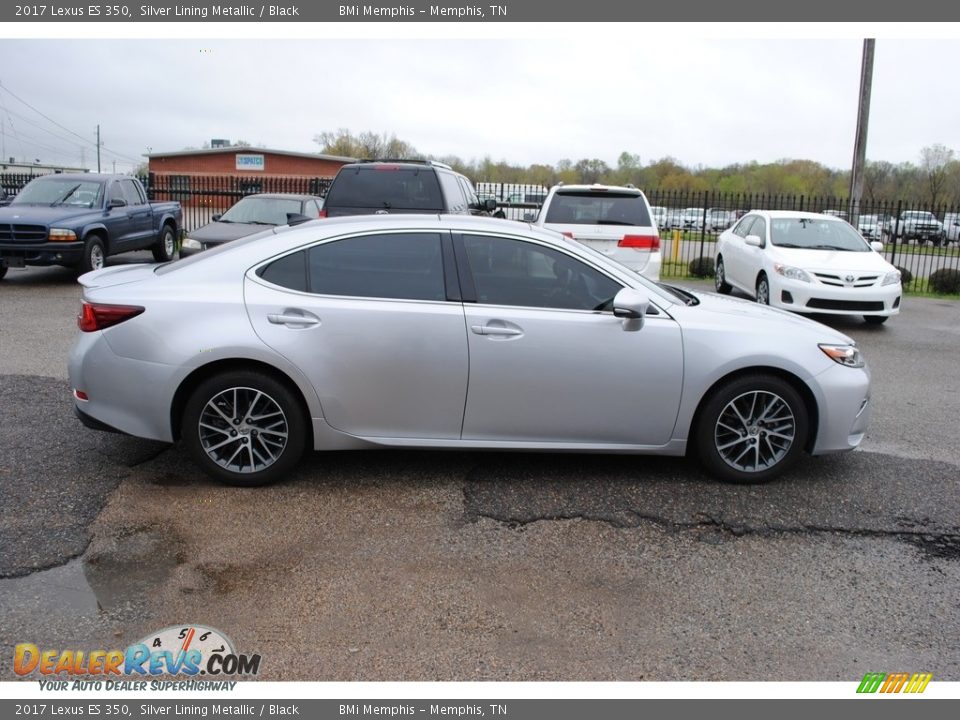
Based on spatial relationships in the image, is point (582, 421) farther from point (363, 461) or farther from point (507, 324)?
point (363, 461)

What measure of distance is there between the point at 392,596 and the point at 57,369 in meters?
5.40

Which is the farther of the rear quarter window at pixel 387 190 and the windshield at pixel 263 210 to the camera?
the windshield at pixel 263 210

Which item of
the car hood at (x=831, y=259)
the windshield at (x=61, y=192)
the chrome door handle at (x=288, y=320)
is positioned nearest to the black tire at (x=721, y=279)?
the car hood at (x=831, y=259)

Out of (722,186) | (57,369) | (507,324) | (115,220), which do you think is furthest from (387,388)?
(722,186)

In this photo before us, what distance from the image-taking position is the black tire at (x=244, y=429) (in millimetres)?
4836

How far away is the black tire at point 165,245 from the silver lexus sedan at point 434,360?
42.3 feet

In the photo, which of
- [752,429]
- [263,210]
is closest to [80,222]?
[263,210]

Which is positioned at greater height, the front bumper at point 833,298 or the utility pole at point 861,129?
the utility pole at point 861,129

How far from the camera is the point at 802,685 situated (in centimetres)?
321

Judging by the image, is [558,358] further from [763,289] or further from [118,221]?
[118,221]

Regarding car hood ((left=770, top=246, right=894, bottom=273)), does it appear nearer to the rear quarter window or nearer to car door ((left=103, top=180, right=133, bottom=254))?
the rear quarter window

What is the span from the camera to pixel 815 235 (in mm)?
12852

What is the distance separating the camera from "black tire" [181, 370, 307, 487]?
4.84 metres

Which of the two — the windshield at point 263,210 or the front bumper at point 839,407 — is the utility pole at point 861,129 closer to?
the windshield at point 263,210
